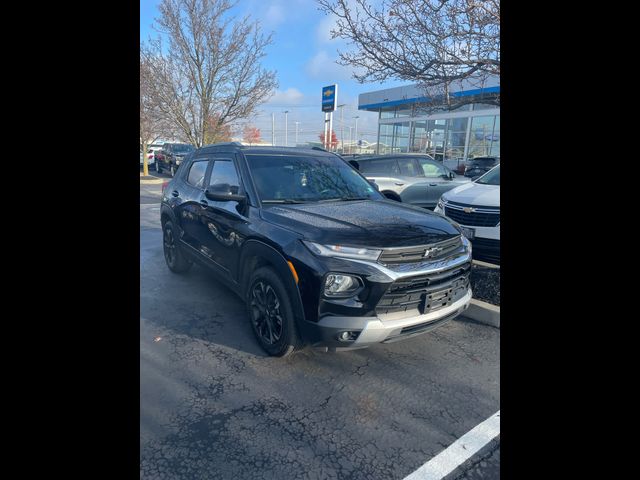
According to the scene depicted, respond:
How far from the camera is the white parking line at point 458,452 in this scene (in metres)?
2.07

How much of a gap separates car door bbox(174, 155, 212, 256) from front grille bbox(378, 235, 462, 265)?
2.29 m

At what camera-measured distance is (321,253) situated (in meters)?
2.69

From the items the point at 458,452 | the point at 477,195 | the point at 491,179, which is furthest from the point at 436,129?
the point at 458,452

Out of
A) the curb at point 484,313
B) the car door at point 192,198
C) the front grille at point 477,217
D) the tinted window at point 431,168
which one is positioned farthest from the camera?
the tinted window at point 431,168

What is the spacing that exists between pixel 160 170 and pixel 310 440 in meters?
26.2

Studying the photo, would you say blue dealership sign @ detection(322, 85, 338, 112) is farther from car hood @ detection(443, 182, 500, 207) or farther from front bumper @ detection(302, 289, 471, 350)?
front bumper @ detection(302, 289, 471, 350)

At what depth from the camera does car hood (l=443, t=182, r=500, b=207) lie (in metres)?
5.22

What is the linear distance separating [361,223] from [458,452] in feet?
5.38

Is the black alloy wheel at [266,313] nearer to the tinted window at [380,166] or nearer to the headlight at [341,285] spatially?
the headlight at [341,285]

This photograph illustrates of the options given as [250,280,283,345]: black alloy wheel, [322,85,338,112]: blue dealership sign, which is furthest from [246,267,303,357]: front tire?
[322,85,338,112]: blue dealership sign

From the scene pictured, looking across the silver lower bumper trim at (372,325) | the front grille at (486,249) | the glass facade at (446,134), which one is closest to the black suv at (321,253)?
the silver lower bumper trim at (372,325)

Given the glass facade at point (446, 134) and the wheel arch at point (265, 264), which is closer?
the wheel arch at point (265, 264)

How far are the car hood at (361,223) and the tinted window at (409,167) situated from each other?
6.03 m
